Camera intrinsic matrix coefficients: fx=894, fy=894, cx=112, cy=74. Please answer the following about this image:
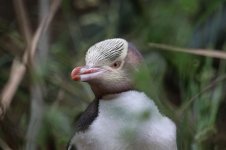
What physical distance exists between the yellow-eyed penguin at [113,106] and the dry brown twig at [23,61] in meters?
0.39

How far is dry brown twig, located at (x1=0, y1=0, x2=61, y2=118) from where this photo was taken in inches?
71.1

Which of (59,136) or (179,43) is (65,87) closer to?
(59,136)

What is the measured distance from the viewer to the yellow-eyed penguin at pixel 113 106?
51.2 inches

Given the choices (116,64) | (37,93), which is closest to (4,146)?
(37,93)

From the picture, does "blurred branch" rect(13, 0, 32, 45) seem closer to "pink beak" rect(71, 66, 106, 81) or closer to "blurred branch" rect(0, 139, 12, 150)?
"blurred branch" rect(0, 139, 12, 150)

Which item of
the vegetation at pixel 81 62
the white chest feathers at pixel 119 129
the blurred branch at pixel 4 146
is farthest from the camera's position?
the blurred branch at pixel 4 146

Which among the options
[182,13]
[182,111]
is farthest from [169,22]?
[182,111]

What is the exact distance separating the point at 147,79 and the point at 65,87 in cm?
108

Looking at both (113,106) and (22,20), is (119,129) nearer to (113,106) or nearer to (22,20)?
(113,106)

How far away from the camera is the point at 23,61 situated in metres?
1.85

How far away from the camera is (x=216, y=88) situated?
6.36 ft

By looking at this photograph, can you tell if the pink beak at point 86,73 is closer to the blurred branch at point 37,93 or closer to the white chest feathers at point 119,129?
the white chest feathers at point 119,129

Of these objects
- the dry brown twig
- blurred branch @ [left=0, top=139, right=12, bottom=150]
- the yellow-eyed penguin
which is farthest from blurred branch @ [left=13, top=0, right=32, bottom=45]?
the yellow-eyed penguin

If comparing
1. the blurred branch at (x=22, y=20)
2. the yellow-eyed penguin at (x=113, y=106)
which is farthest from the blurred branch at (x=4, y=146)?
the yellow-eyed penguin at (x=113, y=106)
